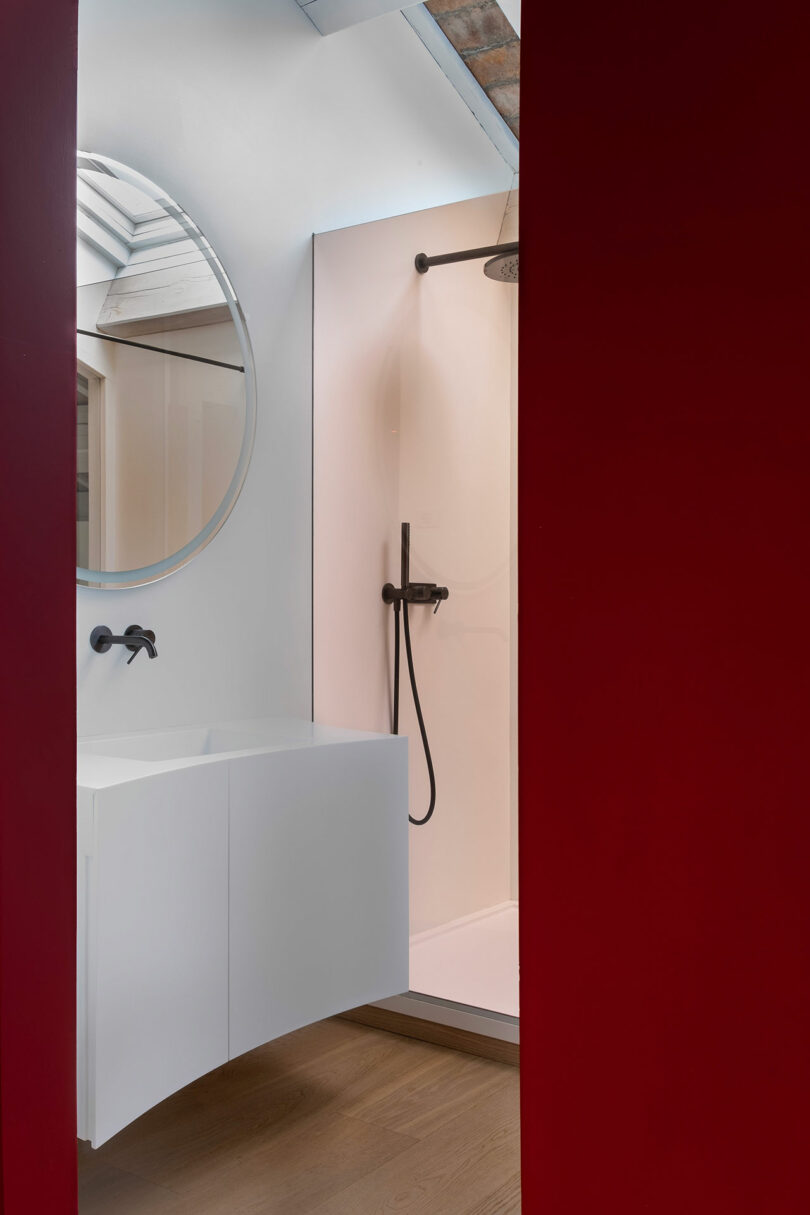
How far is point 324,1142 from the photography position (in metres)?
2.10

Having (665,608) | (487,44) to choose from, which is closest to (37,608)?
(665,608)

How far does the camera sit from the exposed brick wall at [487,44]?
9.96 ft

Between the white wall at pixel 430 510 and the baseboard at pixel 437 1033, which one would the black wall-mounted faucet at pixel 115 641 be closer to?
the white wall at pixel 430 510

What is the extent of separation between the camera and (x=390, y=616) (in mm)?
2799

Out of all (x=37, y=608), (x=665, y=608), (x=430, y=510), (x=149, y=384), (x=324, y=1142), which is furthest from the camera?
(x=430, y=510)

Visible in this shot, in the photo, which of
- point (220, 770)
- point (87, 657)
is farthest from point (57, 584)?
point (87, 657)

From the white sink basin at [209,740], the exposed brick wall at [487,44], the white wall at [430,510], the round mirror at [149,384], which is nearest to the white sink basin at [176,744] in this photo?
the white sink basin at [209,740]

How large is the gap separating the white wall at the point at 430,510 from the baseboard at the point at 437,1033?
0.23 metres

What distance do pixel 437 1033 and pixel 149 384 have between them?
5.64 feet

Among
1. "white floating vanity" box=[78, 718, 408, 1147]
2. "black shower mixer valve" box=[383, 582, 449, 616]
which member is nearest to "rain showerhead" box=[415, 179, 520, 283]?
"black shower mixer valve" box=[383, 582, 449, 616]

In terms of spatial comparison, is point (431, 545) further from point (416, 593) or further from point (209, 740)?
point (209, 740)

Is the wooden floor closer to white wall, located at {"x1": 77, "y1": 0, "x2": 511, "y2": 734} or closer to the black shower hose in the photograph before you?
the black shower hose

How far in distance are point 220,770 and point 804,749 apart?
1.47 metres

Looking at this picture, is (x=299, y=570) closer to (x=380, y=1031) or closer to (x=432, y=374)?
(x=432, y=374)
